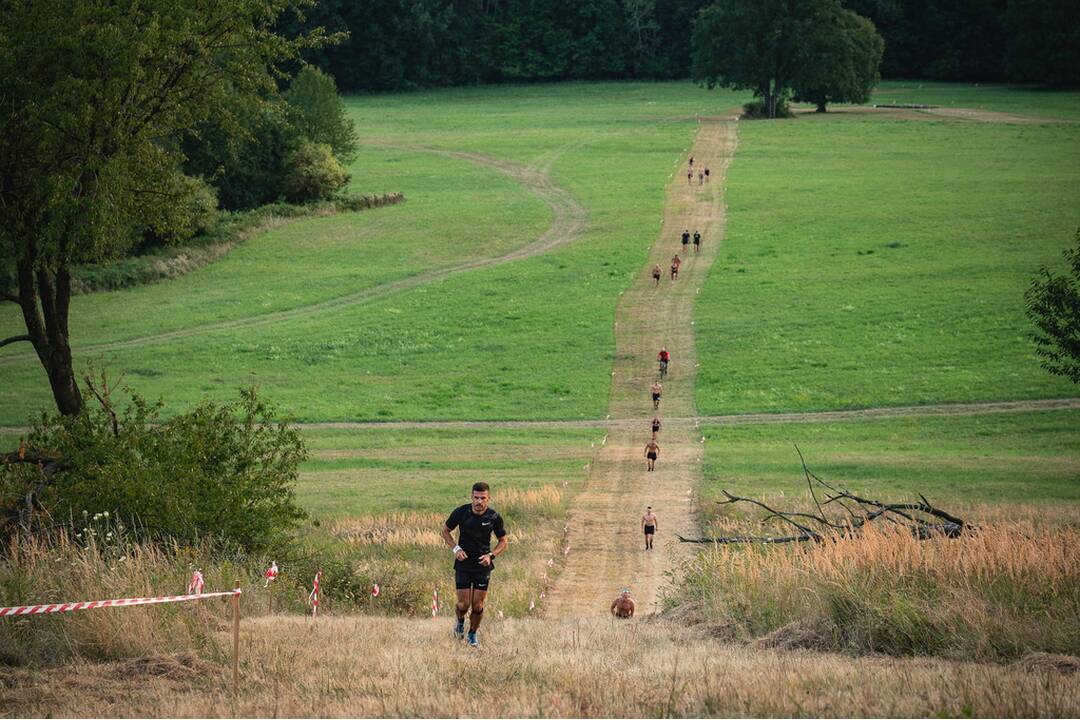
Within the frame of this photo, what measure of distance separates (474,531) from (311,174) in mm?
78135

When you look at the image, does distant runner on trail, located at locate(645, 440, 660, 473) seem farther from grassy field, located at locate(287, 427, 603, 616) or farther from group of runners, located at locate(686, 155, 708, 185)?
group of runners, located at locate(686, 155, 708, 185)

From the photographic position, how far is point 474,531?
614 inches

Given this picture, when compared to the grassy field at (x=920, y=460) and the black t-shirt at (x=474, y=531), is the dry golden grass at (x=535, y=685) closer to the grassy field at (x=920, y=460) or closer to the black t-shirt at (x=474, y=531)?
the black t-shirt at (x=474, y=531)

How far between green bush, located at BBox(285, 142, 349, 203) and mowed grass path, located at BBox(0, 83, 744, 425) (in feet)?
14.5

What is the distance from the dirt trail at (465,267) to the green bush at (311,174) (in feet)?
51.4

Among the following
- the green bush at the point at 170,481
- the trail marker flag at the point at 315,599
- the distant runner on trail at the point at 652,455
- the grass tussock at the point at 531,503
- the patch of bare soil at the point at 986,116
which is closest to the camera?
the trail marker flag at the point at 315,599

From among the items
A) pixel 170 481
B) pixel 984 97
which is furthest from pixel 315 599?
pixel 984 97

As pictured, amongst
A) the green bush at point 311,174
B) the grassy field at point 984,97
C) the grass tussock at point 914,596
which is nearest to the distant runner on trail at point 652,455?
the grass tussock at point 914,596

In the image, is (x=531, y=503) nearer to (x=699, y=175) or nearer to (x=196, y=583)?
(x=196, y=583)

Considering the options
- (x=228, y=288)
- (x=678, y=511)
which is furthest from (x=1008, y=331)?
(x=228, y=288)

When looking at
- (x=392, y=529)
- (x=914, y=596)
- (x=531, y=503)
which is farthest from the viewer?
(x=531, y=503)

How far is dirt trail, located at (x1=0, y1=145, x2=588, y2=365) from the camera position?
63.4m

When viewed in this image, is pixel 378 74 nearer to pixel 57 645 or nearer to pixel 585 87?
pixel 585 87

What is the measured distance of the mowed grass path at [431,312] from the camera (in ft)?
176
